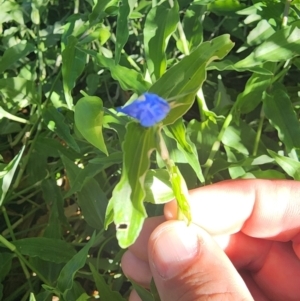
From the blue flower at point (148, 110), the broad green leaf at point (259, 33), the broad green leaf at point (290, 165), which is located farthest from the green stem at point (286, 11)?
the blue flower at point (148, 110)

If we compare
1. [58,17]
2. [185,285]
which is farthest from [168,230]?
[58,17]

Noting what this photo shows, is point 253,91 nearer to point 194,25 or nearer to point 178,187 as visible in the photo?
point 194,25

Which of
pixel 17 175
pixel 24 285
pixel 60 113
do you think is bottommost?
pixel 24 285

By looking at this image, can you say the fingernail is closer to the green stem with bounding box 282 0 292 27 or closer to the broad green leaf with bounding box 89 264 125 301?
the broad green leaf with bounding box 89 264 125 301

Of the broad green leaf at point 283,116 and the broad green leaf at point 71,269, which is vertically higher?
the broad green leaf at point 283,116

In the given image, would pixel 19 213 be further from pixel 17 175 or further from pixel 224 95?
pixel 224 95

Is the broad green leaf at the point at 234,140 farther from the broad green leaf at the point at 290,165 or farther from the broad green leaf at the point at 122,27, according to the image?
the broad green leaf at the point at 122,27
